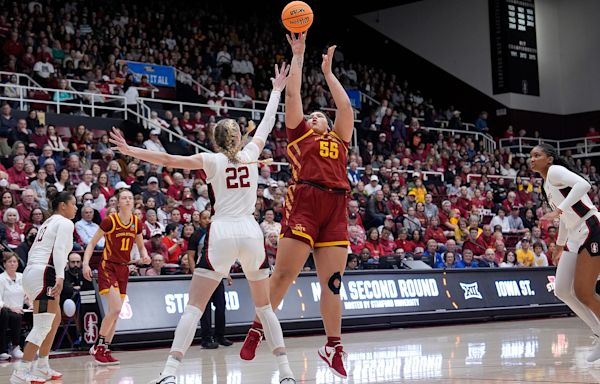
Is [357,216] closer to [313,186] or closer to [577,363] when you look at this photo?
[577,363]

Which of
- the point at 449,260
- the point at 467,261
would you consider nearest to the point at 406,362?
the point at 449,260

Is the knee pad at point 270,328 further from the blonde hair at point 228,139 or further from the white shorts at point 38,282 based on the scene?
the white shorts at point 38,282

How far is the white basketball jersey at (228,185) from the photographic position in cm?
712

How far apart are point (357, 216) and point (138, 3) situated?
13847 millimetres

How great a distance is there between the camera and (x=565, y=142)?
3422 cm

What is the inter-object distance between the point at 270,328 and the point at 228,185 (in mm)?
1222

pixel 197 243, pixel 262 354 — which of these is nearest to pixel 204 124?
pixel 197 243

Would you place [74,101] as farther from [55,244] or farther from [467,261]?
[55,244]

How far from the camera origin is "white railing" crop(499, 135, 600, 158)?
31688mm

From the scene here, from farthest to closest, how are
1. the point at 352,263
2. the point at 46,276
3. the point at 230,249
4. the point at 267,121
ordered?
the point at 352,263, the point at 46,276, the point at 267,121, the point at 230,249

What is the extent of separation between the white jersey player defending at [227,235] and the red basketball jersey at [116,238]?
15.9 feet

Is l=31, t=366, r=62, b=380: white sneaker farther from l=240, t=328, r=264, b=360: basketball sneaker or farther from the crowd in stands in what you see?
the crowd in stands

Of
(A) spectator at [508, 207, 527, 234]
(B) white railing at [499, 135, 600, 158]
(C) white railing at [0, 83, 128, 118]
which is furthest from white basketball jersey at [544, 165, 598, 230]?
(B) white railing at [499, 135, 600, 158]

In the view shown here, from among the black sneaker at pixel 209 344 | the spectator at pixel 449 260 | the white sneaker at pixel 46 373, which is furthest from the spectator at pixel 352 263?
the white sneaker at pixel 46 373
